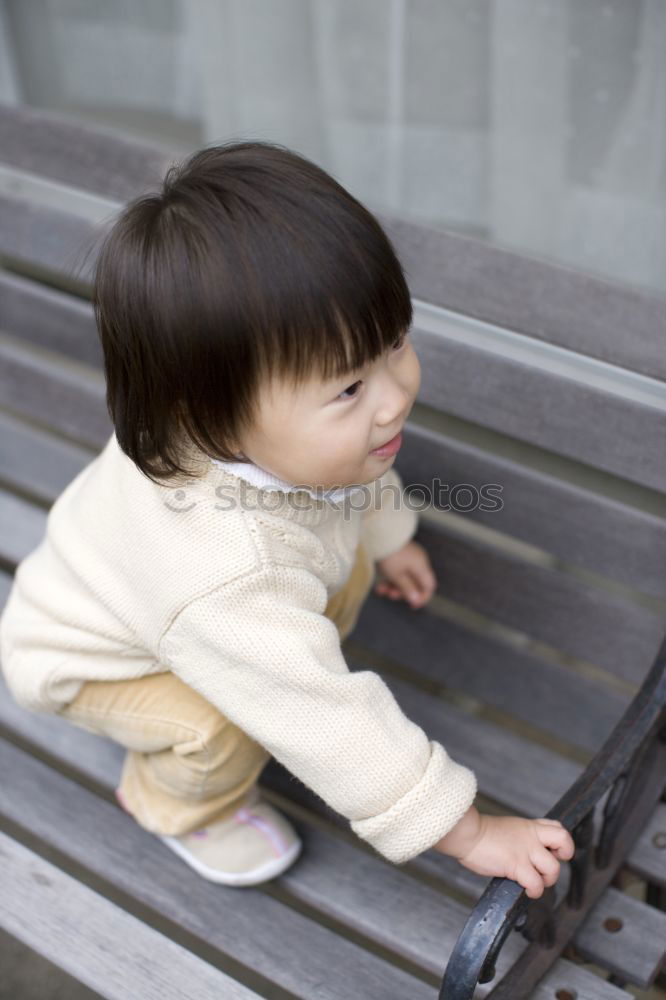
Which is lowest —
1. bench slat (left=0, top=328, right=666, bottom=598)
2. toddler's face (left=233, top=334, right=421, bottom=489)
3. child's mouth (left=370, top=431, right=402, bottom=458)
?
bench slat (left=0, top=328, right=666, bottom=598)

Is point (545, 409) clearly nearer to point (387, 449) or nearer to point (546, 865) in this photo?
point (387, 449)

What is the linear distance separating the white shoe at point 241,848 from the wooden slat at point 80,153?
0.93m

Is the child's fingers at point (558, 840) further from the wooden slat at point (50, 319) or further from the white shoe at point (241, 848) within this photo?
the wooden slat at point (50, 319)

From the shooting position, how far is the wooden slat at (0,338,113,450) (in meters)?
1.88

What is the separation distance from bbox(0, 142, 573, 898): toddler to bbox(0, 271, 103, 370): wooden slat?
21.0 inches

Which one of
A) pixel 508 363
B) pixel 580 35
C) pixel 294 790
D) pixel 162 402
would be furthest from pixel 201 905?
pixel 580 35

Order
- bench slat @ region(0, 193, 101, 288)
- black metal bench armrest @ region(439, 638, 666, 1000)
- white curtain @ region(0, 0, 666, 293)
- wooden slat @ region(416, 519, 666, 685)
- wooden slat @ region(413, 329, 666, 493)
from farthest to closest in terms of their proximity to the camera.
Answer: white curtain @ region(0, 0, 666, 293) → bench slat @ region(0, 193, 101, 288) → wooden slat @ region(416, 519, 666, 685) → wooden slat @ region(413, 329, 666, 493) → black metal bench armrest @ region(439, 638, 666, 1000)

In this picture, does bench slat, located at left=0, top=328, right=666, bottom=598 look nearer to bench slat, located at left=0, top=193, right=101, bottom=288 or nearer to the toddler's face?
the toddler's face

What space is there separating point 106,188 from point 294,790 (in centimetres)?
94

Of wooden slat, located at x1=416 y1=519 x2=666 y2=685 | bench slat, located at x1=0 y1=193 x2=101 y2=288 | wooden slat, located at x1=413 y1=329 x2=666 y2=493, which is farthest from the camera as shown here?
bench slat, located at x1=0 y1=193 x2=101 y2=288

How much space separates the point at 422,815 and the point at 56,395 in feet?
3.60

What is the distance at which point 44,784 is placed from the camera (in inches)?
60.7

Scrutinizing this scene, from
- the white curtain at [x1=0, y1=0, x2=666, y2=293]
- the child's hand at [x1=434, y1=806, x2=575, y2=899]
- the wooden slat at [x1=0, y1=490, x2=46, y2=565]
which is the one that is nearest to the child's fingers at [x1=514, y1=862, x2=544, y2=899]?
the child's hand at [x1=434, y1=806, x2=575, y2=899]

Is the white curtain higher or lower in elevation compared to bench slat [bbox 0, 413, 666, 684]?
higher
